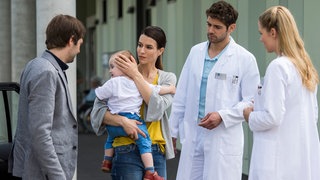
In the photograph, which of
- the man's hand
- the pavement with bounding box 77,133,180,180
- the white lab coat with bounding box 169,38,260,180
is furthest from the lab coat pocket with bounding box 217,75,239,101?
the pavement with bounding box 77,133,180,180

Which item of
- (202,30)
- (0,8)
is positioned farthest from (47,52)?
(0,8)

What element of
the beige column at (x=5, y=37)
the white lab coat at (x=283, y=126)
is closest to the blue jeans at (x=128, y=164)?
the white lab coat at (x=283, y=126)

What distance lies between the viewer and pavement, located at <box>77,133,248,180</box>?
10.3 meters

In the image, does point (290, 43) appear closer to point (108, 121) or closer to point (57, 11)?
point (108, 121)

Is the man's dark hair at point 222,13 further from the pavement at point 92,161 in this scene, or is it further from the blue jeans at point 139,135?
the pavement at point 92,161

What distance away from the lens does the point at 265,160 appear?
4.22 metres

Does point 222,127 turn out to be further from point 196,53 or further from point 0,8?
point 0,8

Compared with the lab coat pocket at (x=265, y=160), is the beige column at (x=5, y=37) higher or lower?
higher

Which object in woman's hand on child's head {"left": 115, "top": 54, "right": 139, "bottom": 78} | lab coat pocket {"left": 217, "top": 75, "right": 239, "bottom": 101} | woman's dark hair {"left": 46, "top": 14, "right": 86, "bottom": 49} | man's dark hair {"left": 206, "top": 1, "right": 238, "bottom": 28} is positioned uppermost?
man's dark hair {"left": 206, "top": 1, "right": 238, "bottom": 28}

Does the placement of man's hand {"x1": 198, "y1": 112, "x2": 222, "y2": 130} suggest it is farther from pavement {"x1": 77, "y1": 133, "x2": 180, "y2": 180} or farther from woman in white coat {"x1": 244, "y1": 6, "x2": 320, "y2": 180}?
pavement {"x1": 77, "y1": 133, "x2": 180, "y2": 180}

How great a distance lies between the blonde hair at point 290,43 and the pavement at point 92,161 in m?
5.74

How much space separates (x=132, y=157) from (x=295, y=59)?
122 centimetres

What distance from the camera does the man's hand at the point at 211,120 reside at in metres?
4.83

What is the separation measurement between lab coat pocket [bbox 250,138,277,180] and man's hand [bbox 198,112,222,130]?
605 millimetres
